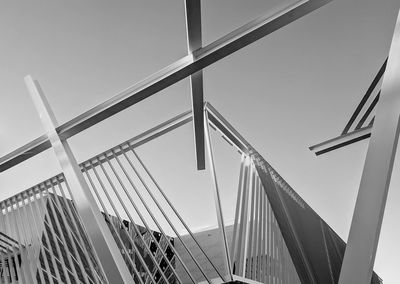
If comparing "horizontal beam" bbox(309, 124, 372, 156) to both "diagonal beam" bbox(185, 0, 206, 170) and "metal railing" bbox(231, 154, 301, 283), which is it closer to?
"metal railing" bbox(231, 154, 301, 283)

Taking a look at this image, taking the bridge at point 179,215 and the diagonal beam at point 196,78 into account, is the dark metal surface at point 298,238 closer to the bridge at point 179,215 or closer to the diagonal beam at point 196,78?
the bridge at point 179,215

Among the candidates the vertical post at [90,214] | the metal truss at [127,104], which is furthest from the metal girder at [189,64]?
the vertical post at [90,214]

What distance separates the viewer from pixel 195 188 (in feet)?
19.3

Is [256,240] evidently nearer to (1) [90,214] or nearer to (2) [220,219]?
(2) [220,219]

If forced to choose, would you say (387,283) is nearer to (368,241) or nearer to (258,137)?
(258,137)

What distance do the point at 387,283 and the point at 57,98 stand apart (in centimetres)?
588

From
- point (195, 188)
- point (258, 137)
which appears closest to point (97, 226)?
point (258, 137)

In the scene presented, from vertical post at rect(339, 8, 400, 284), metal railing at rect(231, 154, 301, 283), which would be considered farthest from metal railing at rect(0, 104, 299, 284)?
vertical post at rect(339, 8, 400, 284)

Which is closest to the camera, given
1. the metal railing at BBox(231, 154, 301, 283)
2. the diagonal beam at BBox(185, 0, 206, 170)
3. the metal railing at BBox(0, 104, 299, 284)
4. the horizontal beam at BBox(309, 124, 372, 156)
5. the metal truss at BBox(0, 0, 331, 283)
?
the metal truss at BBox(0, 0, 331, 283)

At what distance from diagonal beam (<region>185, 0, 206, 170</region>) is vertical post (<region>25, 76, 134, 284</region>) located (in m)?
0.83

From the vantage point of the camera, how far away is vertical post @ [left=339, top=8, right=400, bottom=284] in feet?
2.86

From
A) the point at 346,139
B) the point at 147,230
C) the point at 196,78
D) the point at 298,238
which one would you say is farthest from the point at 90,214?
the point at 346,139

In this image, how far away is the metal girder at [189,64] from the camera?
199 cm

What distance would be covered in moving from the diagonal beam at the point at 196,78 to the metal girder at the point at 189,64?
8cm
